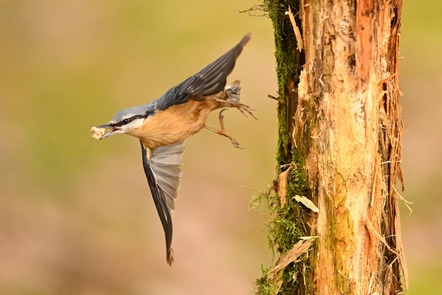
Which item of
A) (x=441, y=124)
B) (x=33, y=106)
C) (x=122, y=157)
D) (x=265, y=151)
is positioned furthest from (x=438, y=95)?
(x=33, y=106)

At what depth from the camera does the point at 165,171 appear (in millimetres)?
3234

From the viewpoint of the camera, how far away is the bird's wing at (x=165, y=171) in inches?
125

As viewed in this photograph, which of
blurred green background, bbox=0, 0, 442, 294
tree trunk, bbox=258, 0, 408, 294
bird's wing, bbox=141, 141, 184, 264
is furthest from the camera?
blurred green background, bbox=0, 0, 442, 294

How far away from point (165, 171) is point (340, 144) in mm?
1154

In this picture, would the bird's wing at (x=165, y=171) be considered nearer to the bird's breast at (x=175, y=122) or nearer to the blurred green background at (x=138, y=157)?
the bird's breast at (x=175, y=122)

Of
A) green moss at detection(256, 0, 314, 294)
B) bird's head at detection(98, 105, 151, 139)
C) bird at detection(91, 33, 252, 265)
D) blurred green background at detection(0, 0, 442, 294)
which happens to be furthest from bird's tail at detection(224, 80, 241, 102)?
blurred green background at detection(0, 0, 442, 294)

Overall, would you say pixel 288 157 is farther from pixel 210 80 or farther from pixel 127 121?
pixel 127 121

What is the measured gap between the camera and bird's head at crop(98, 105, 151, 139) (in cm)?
284

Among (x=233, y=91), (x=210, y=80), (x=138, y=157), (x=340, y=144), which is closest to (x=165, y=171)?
(x=233, y=91)

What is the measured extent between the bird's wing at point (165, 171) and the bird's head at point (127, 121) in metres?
0.35

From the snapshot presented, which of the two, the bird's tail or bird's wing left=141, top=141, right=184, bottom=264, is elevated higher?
the bird's tail

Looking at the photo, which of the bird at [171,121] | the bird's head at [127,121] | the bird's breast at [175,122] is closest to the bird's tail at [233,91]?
the bird at [171,121]

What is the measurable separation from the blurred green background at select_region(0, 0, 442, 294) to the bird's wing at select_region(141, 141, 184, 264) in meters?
2.73

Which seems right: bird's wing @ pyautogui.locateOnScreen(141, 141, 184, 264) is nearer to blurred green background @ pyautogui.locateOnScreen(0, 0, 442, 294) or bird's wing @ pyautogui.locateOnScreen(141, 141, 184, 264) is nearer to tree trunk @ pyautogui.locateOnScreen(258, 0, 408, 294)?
tree trunk @ pyautogui.locateOnScreen(258, 0, 408, 294)
